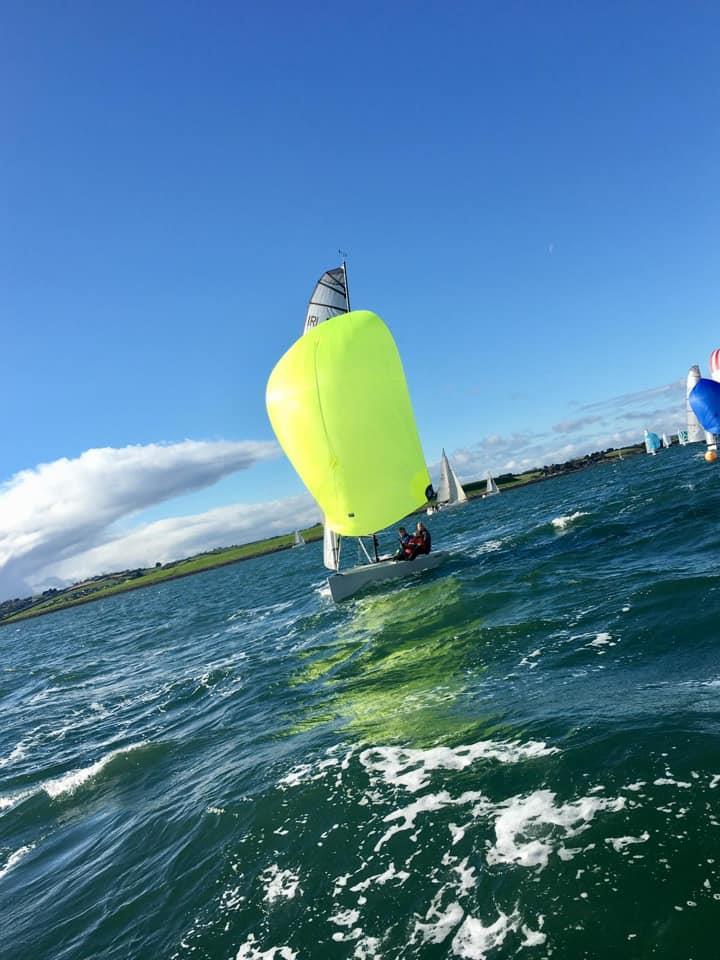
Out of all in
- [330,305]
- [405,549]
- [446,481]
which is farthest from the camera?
[446,481]

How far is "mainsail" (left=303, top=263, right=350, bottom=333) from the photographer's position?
3231 cm

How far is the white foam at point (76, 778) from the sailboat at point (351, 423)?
13.6 meters

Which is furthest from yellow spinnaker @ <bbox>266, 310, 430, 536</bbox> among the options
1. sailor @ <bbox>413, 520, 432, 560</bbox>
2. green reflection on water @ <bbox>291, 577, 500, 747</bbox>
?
green reflection on water @ <bbox>291, 577, 500, 747</bbox>

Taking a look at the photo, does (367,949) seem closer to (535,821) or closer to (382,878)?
(382,878)

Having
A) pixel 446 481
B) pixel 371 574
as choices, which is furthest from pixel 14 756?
pixel 446 481

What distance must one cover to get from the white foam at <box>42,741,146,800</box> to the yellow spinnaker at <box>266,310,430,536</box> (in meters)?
13.5

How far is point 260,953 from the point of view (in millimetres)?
5836

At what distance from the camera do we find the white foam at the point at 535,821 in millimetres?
5969

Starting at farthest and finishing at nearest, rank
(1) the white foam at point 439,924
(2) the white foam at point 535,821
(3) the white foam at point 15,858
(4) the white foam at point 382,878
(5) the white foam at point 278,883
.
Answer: (3) the white foam at point 15,858
(5) the white foam at point 278,883
(4) the white foam at point 382,878
(2) the white foam at point 535,821
(1) the white foam at point 439,924

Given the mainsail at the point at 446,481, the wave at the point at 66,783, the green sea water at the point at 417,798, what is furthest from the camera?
the mainsail at the point at 446,481

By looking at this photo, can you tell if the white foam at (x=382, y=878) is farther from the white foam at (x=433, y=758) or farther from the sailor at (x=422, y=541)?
the sailor at (x=422, y=541)

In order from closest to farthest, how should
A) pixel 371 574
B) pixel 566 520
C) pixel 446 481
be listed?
pixel 371 574
pixel 566 520
pixel 446 481

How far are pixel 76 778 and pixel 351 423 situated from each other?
52.5 feet

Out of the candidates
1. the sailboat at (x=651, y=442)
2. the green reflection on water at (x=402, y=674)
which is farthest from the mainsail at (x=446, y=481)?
the sailboat at (x=651, y=442)
